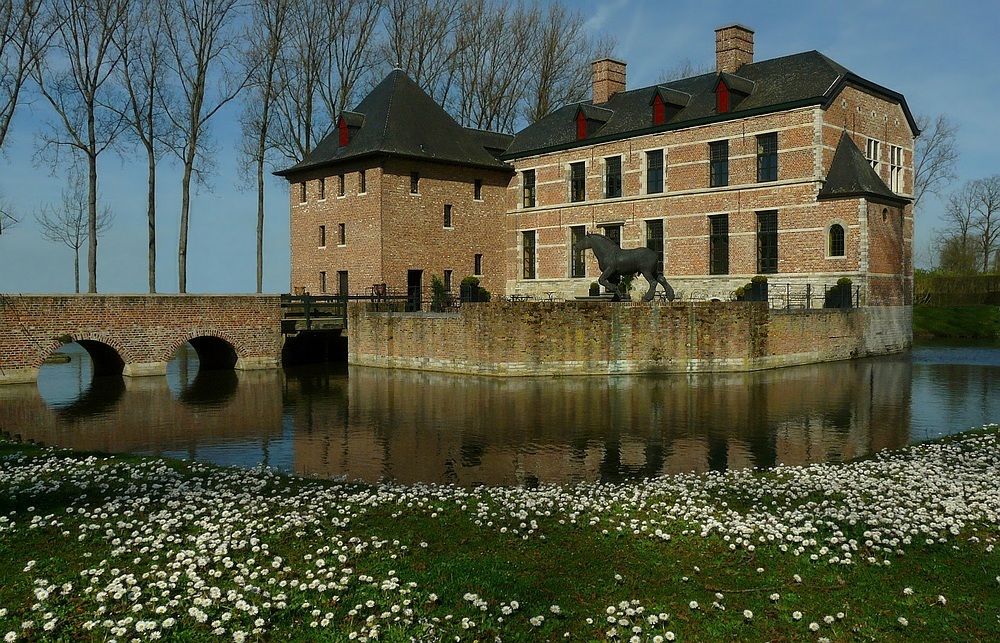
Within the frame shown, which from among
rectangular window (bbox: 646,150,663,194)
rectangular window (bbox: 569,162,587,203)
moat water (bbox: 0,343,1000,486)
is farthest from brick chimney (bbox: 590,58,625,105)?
moat water (bbox: 0,343,1000,486)

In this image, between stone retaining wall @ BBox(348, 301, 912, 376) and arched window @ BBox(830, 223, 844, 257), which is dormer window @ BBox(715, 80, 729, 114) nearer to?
arched window @ BBox(830, 223, 844, 257)

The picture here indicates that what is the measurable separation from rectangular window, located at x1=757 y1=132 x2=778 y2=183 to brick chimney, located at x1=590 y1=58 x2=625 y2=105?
10172 millimetres

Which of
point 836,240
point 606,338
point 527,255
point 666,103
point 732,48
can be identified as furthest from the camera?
point 527,255

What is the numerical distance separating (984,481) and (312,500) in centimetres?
762

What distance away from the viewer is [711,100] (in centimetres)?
3297

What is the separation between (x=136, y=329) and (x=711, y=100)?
72.3 feet

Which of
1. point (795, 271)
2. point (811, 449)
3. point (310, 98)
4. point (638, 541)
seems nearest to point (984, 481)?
point (811, 449)

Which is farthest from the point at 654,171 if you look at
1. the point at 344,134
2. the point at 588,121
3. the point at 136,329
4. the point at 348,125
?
the point at 136,329

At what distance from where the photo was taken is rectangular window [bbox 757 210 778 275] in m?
31.2

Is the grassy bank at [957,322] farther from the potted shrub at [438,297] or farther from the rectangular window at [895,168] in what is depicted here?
the potted shrub at [438,297]

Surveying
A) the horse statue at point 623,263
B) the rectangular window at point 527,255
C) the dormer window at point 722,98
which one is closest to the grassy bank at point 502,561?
A: the horse statue at point 623,263

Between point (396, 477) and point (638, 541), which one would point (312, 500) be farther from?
point (638, 541)

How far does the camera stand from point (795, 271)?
30578 mm

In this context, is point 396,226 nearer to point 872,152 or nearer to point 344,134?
point 344,134
